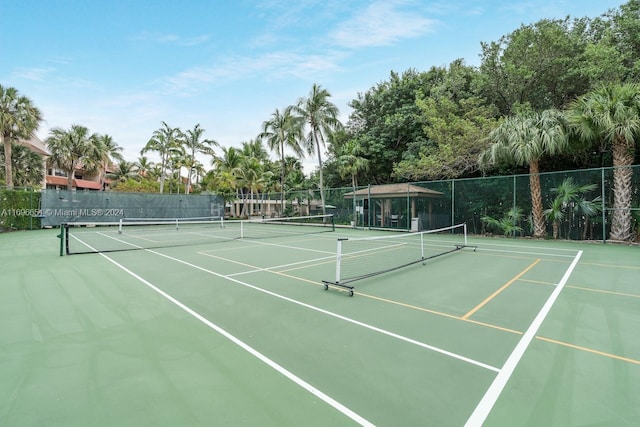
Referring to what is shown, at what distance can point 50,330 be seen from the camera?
4.04 m

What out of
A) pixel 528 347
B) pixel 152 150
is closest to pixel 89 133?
pixel 152 150

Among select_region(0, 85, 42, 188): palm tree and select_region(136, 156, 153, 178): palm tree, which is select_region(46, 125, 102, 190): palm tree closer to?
select_region(0, 85, 42, 188): palm tree

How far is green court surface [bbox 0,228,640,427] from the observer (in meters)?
2.41

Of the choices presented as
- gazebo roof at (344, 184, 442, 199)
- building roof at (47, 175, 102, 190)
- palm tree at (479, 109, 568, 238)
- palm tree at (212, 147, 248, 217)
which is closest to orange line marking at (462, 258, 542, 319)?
palm tree at (479, 109, 568, 238)

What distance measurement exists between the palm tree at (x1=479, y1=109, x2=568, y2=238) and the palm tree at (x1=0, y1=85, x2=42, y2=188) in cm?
3063

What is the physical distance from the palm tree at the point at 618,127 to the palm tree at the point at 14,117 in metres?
33.4

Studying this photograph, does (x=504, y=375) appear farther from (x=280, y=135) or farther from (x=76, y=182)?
(x=76, y=182)

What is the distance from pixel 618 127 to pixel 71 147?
1527 inches

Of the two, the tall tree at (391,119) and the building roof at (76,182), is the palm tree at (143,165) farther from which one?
the tall tree at (391,119)

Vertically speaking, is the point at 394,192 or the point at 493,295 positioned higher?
the point at 394,192

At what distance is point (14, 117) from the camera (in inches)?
818

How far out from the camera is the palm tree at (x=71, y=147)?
27.4 metres

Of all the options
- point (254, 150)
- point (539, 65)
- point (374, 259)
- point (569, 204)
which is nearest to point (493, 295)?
point (374, 259)

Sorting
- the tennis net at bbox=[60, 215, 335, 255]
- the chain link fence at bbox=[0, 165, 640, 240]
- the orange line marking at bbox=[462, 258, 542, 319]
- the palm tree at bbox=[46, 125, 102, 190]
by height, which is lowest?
the orange line marking at bbox=[462, 258, 542, 319]
